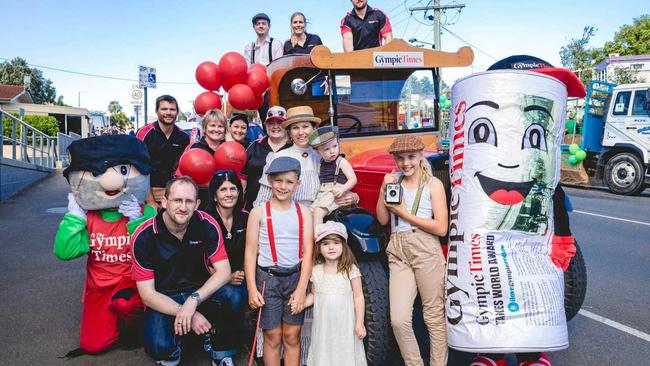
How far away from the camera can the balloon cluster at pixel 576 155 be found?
13.3 metres

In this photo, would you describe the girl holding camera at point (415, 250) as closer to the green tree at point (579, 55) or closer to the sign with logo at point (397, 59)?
the sign with logo at point (397, 59)

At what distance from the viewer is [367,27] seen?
16.4 ft

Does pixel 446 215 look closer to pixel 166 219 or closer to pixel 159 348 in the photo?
pixel 166 219

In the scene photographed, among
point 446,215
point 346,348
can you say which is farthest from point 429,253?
point 346,348

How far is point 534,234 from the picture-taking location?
260 cm

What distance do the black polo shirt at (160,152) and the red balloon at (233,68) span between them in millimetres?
786

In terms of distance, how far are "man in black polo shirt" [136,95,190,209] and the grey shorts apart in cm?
183

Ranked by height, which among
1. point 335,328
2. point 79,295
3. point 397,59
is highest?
point 397,59

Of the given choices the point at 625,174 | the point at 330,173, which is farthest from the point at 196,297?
the point at 625,174

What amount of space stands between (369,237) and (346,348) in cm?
71

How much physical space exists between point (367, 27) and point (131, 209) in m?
3.07

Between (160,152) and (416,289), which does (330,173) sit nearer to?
(416,289)

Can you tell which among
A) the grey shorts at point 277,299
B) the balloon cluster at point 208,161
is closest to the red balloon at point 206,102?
the balloon cluster at point 208,161

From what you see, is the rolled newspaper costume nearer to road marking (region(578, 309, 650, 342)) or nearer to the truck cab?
road marking (region(578, 309, 650, 342))
